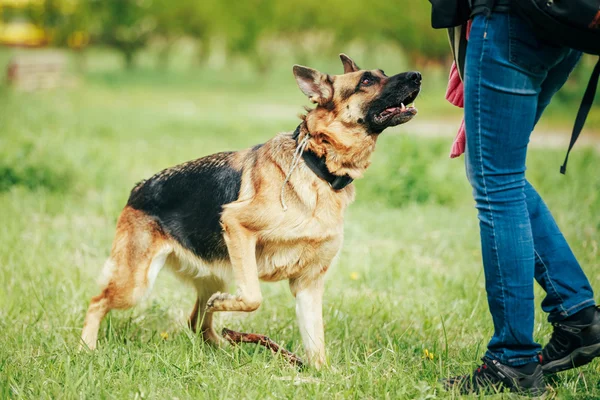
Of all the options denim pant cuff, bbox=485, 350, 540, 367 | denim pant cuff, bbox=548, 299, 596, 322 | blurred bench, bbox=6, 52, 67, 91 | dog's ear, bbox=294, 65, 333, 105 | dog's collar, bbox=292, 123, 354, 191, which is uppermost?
dog's ear, bbox=294, 65, 333, 105

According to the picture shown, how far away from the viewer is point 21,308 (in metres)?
3.95

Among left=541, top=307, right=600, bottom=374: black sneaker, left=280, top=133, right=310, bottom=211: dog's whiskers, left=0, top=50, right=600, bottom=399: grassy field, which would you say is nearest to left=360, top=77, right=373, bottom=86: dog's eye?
left=280, top=133, right=310, bottom=211: dog's whiskers

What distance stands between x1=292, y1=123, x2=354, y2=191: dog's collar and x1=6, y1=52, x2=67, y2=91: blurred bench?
679 inches

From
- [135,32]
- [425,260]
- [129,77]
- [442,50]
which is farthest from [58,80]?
[425,260]

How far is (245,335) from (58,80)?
2016 centimetres

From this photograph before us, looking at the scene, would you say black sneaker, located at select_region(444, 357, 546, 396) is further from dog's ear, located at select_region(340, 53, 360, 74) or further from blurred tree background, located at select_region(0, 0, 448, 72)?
blurred tree background, located at select_region(0, 0, 448, 72)

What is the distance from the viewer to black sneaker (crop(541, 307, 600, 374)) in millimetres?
2824

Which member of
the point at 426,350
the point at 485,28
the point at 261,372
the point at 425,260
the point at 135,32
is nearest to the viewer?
the point at 485,28

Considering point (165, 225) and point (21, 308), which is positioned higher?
point (165, 225)

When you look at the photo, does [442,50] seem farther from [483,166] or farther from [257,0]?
[483,166]

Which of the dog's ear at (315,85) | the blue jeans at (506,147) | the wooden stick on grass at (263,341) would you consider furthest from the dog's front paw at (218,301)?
the blue jeans at (506,147)

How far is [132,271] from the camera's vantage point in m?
3.76

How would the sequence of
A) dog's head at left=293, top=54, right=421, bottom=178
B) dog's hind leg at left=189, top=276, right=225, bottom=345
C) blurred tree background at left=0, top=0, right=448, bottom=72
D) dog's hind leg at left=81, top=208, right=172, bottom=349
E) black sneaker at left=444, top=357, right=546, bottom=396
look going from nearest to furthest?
black sneaker at left=444, top=357, right=546, bottom=396, dog's head at left=293, top=54, right=421, bottom=178, dog's hind leg at left=81, top=208, right=172, bottom=349, dog's hind leg at left=189, top=276, right=225, bottom=345, blurred tree background at left=0, top=0, right=448, bottom=72

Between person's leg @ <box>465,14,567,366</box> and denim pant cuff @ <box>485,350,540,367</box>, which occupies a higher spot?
person's leg @ <box>465,14,567,366</box>
